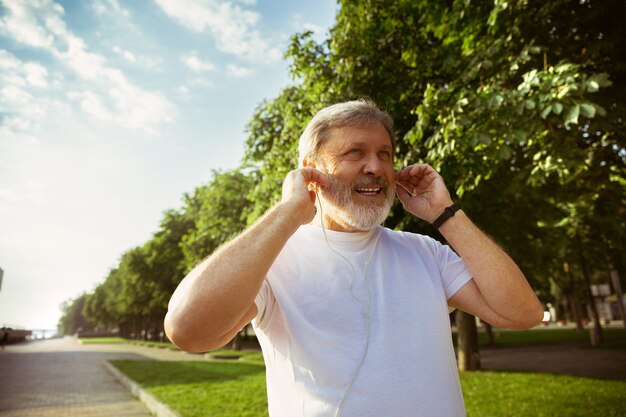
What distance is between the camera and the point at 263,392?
10.5 m

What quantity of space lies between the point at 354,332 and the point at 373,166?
0.78 metres

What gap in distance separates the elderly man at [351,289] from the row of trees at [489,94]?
11.7ft

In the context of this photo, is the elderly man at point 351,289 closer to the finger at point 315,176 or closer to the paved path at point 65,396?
the finger at point 315,176

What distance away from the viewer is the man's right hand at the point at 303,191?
178 cm

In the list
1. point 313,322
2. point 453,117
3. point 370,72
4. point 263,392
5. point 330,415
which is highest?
point 370,72

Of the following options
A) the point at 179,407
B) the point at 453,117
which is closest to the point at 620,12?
the point at 453,117

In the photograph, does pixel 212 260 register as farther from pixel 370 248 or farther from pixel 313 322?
pixel 370 248

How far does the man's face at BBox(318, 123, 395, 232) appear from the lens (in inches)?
78.5

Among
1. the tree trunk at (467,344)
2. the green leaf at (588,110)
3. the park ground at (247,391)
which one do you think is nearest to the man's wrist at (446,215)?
A: the green leaf at (588,110)

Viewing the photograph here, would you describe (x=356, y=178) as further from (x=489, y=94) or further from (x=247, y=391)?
(x=247, y=391)

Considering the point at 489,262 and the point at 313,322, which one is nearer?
the point at 313,322

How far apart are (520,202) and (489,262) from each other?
12.5 meters

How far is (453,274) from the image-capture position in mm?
2025

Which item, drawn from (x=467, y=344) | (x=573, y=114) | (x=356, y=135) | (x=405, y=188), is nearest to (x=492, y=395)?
(x=467, y=344)
